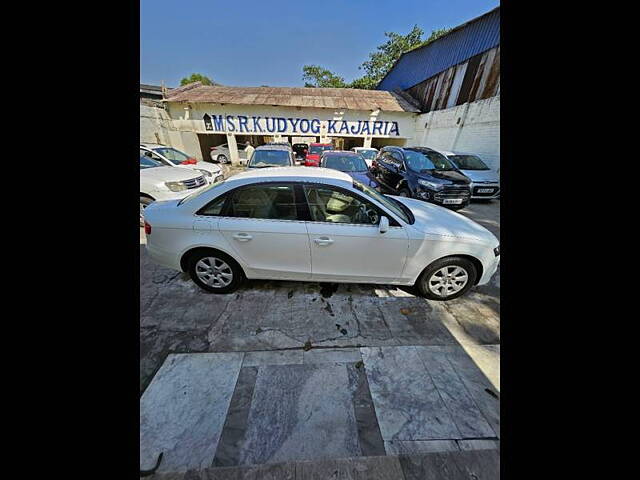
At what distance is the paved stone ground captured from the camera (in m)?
1.72

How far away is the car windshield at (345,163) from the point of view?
296 inches

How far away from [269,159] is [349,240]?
5317 mm

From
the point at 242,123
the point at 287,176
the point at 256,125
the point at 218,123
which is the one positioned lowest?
the point at 287,176

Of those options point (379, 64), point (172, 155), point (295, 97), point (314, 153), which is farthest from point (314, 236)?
point (379, 64)

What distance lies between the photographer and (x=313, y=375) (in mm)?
2178

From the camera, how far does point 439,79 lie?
47.0 feet

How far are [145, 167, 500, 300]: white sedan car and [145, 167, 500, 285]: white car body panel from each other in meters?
0.01

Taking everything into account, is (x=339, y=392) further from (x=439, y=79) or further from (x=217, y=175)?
A: (x=439, y=79)

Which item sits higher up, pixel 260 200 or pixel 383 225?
pixel 260 200

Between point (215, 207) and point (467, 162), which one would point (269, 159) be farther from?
point (467, 162)
